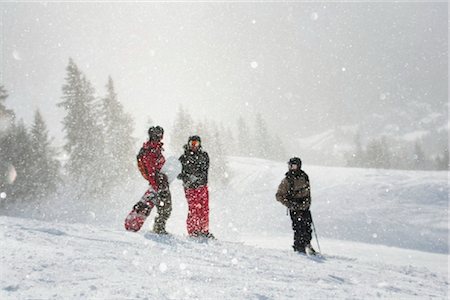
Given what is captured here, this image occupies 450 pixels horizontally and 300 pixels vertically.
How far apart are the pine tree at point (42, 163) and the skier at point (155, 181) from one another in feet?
86.7

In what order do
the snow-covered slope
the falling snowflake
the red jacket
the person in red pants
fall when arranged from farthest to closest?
the person in red pants
the red jacket
the falling snowflake
the snow-covered slope

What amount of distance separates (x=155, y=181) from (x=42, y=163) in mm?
28658

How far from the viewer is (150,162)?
8359 mm

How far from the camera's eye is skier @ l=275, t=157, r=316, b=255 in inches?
363

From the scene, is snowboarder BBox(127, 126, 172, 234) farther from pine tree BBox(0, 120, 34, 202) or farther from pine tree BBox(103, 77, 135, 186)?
pine tree BBox(103, 77, 135, 186)

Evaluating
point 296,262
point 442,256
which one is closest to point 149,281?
point 296,262

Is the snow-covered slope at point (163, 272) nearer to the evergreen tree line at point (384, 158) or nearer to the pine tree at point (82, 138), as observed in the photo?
the pine tree at point (82, 138)

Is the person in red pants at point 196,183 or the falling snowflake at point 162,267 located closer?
the falling snowflake at point 162,267

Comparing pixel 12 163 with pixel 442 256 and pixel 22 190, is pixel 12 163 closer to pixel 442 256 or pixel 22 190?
pixel 22 190

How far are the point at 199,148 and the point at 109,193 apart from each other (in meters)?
28.8

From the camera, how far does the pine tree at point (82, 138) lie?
3503 centimetres

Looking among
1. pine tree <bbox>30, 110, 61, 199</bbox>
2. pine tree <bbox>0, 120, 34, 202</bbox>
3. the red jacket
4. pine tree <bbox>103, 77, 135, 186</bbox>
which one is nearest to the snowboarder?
the red jacket

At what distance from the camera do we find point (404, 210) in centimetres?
2369

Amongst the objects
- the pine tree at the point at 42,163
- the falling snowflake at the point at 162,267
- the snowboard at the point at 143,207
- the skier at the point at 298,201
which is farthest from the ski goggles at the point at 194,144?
the pine tree at the point at 42,163
